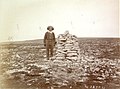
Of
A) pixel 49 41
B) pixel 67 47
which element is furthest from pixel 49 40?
pixel 67 47

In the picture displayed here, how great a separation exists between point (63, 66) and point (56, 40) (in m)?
0.18

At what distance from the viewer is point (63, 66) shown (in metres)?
1.82

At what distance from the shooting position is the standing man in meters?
1.85

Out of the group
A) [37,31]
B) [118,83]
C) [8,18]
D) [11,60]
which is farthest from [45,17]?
[118,83]

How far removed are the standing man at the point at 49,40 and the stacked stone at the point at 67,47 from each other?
0.13ft

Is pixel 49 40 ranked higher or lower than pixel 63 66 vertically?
higher

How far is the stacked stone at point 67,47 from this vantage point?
1835 mm

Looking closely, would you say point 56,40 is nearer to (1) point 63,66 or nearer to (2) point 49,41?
(2) point 49,41

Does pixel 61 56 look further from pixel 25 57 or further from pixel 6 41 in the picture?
pixel 6 41

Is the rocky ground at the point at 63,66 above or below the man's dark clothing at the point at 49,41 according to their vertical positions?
below

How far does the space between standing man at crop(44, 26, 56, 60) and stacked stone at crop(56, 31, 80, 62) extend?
A: 4 cm

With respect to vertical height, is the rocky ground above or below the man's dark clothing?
below

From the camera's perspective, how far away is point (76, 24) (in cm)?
185

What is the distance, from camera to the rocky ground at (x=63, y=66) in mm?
1784
